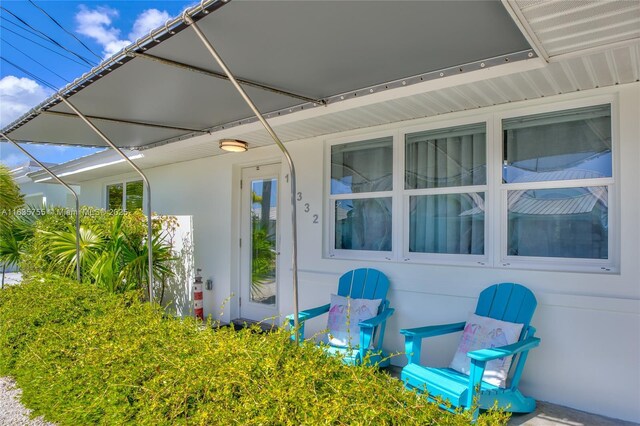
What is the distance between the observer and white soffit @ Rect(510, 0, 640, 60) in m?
1.80

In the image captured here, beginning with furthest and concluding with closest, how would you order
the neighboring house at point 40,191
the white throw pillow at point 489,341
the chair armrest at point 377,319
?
the neighboring house at point 40,191 → the chair armrest at point 377,319 → the white throw pillow at point 489,341

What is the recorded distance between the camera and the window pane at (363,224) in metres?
4.17

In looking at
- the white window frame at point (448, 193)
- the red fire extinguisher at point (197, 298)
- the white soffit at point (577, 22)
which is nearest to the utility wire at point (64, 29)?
the red fire extinguisher at point (197, 298)

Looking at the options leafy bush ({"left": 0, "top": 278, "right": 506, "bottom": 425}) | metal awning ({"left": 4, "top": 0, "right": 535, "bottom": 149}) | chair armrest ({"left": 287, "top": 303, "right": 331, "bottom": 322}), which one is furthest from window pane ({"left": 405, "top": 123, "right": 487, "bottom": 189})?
leafy bush ({"left": 0, "top": 278, "right": 506, "bottom": 425})

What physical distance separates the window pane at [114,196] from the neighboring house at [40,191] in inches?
118

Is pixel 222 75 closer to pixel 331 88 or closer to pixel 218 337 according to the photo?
pixel 331 88

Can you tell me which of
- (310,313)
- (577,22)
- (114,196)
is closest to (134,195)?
(114,196)

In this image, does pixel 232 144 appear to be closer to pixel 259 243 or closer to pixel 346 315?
pixel 259 243

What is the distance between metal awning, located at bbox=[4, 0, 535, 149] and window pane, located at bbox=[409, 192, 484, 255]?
1251 mm

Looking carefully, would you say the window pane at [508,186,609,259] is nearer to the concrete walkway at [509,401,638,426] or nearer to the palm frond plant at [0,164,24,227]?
the concrete walkway at [509,401,638,426]

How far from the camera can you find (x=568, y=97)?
3.06 metres

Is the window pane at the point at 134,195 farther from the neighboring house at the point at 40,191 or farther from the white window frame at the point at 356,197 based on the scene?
the white window frame at the point at 356,197

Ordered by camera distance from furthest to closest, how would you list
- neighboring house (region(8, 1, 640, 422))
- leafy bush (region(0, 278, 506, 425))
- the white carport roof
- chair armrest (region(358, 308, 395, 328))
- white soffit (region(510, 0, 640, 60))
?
chair armrest (region(358, 308, 395, 328)), neighboring house (region(8, 1, 640, 422)), the white carport roof, white soffit (region(510, 0, 640, 60)), leafy bush (region(0, 278, 506, 425))

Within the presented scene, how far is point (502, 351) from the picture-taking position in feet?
8.65
